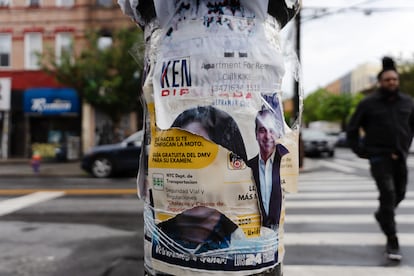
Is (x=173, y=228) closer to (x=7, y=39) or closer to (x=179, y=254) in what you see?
(x=179, y=254)

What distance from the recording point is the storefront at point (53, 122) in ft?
63.1

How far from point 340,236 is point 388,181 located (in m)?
1.32

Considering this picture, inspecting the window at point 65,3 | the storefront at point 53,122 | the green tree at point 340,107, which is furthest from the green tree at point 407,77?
the window at point 65,3

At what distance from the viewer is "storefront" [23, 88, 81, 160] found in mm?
19219

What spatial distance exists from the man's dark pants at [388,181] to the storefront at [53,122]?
1687 centimetres

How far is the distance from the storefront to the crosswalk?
542 inches

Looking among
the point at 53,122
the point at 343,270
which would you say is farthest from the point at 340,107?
the point at 343,270

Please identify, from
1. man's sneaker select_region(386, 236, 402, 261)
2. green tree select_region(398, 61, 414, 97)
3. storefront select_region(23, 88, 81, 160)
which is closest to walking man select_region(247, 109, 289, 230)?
man's sneaker select_region(386, 236, 402, 261)

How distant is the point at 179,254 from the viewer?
6.00ft

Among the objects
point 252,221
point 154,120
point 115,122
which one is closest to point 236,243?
point 252,221

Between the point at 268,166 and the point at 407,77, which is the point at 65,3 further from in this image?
the point at 407,77

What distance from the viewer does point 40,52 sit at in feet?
67.4

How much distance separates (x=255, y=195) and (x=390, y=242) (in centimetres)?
317

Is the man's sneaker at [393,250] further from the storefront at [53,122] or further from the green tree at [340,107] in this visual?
the green tree at [340,107]
